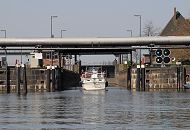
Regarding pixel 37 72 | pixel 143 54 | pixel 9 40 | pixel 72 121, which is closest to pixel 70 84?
pixel 143 54

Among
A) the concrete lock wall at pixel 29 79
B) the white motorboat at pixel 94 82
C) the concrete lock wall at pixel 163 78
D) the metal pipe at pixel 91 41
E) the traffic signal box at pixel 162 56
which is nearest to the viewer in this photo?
the traffic signal box at pixel 162 56

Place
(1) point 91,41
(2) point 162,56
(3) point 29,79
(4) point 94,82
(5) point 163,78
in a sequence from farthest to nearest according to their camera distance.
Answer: (4) point 94,82, (3) point 29,79, (5) point 163,78, (1) point 91,41, (2) point 162,56

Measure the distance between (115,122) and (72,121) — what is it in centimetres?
262

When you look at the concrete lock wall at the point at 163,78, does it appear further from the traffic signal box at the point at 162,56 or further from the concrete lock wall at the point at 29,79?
the concrete lock wall at the point at 29,79

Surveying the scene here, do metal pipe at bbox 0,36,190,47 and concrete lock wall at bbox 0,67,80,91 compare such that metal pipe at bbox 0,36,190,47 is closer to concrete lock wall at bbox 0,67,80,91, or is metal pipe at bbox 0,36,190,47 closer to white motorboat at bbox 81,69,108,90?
concrete lock wall at bbox 0,67,80,91

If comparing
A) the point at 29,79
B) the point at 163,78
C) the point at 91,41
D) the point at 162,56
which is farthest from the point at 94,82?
the point at 162,56

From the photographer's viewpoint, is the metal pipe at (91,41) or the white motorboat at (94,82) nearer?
the metal pipe at (91,41)

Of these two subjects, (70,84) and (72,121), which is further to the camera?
(70,84)

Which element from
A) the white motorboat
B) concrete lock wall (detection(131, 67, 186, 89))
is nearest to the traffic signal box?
concrete lock wall (detection(131, 67, 186, 89))

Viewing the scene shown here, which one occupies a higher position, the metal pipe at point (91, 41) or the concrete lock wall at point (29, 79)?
the metal pipe at point (91, 41)

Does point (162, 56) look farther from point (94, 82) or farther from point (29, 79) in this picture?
point (29, 79)

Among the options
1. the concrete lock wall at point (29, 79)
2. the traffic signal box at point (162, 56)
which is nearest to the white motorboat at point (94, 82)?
the concrete lock wall at point (29, 79)

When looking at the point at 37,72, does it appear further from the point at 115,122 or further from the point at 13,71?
the point at 115,122

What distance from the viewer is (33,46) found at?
105250mm
